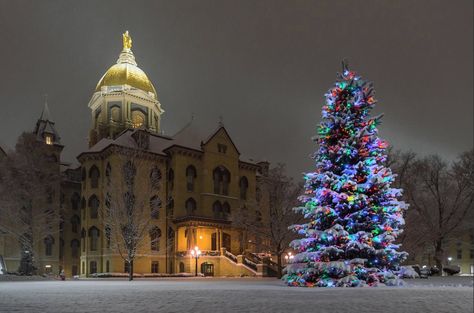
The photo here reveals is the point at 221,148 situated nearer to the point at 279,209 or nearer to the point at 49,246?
the point at 279,209

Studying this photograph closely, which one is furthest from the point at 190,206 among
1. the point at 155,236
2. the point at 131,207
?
the point at 131,207

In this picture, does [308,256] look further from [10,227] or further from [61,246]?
[61,246]

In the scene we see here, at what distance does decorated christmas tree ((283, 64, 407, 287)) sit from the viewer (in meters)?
22.7

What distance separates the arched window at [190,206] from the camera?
2453 inches

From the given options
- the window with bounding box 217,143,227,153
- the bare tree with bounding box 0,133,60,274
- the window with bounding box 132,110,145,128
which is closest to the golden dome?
the window with bounding box 132,110,145,128

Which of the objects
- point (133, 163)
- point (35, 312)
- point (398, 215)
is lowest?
point (35, 312)

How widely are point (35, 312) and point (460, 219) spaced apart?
4872 cm

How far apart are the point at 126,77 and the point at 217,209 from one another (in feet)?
90.3

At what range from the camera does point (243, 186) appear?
69.6 metres

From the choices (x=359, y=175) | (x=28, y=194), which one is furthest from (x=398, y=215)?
(x=28, y=194)

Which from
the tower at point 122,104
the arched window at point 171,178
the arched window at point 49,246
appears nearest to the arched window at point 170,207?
the arched window at point 171,178

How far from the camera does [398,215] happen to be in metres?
23.6

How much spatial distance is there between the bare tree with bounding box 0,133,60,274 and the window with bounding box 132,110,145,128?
74.8ft

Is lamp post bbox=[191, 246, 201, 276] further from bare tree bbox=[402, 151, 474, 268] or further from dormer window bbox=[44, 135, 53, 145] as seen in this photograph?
dormer window bbox=[44, 135, 53, 145]
